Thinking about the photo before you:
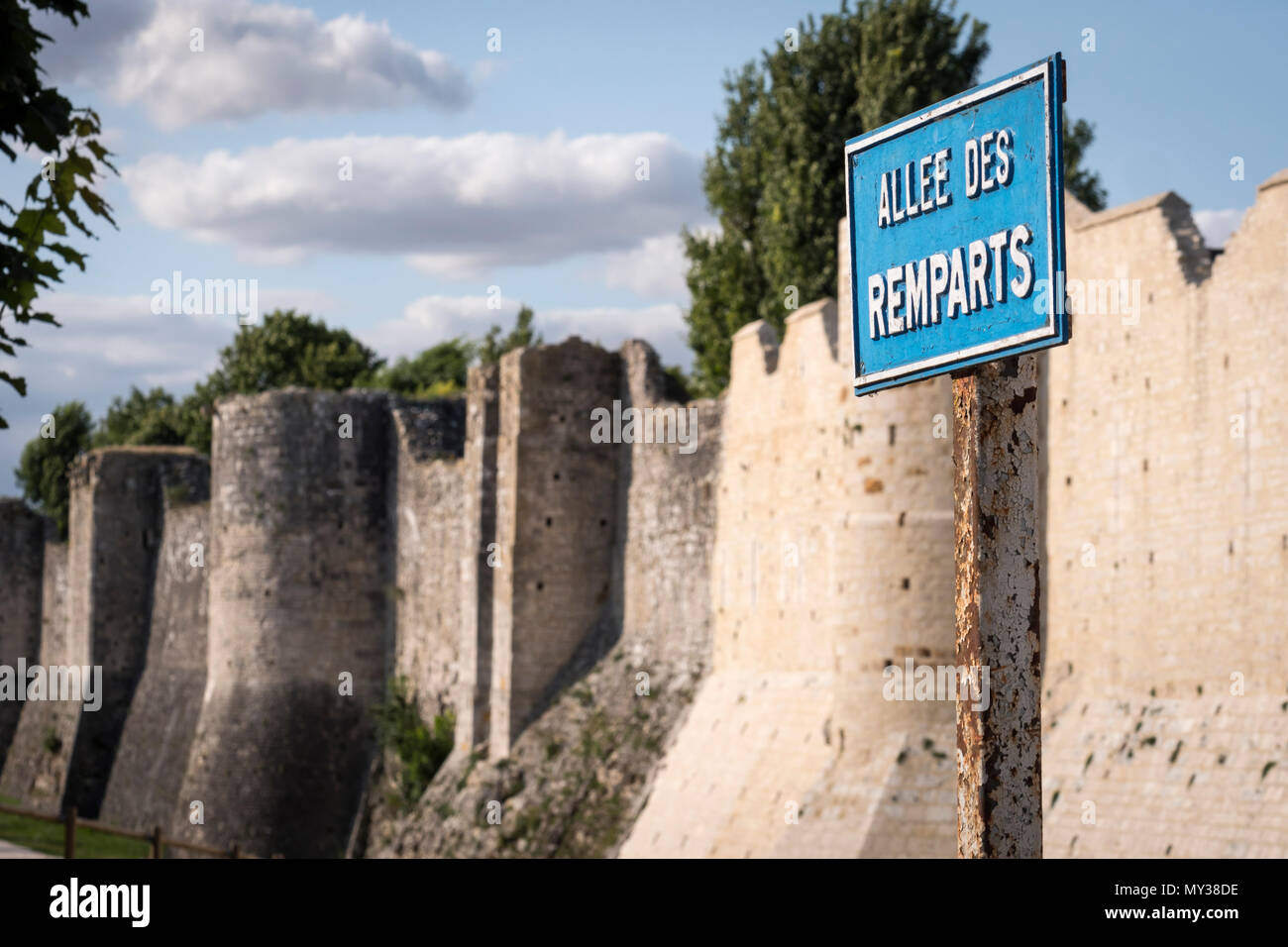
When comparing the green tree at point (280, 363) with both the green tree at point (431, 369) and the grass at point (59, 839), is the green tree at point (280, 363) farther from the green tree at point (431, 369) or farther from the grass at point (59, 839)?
the grass at point (59, 839)

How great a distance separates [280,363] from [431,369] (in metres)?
5.67

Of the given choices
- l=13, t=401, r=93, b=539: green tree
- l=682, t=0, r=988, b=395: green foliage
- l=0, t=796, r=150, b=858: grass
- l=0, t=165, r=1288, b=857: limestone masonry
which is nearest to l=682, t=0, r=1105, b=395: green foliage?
l=682, t=0, r=988, b=395: green foliage

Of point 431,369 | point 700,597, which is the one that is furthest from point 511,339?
point 700,597

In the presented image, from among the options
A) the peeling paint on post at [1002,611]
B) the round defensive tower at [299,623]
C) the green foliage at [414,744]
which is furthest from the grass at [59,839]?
the peeling paint on post at [1002,611]

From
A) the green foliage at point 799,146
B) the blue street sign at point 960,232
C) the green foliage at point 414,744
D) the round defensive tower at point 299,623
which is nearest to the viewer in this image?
the blue street sign at point 960,232

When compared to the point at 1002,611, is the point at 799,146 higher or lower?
higher

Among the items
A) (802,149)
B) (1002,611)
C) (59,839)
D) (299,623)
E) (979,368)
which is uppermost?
(802,149)

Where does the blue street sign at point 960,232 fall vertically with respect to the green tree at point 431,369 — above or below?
below

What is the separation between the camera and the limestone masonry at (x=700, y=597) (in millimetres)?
13547

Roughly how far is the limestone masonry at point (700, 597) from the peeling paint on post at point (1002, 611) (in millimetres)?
6052

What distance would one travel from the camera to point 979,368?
6.79 metres

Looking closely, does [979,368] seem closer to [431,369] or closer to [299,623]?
[299,623]

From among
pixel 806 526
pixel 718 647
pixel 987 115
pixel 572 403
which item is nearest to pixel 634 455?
pixel 572 403

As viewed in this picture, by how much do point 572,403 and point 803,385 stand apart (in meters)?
5.33
